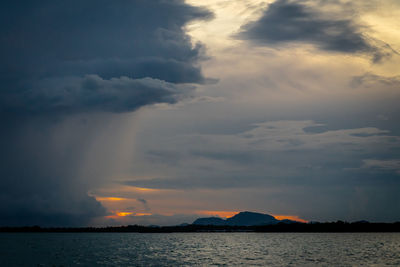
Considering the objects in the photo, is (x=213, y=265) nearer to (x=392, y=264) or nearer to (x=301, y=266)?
(x=301, y=266)

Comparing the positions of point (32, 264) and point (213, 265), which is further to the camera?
point (32, 264)

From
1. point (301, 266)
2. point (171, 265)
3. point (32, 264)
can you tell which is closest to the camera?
point (301, 266)

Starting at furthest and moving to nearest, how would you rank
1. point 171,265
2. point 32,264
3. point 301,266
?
1. point 32,264
2. point 171,265
3. point 301,266

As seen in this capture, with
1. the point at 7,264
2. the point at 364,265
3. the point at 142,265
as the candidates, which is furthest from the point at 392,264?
the point at 7,264

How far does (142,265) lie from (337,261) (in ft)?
139

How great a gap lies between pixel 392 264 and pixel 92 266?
61333 millimetres

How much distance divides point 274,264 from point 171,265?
847 inches

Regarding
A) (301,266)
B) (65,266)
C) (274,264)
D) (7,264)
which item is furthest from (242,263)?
(7,264)

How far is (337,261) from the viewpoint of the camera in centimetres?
8631

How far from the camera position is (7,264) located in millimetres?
89812

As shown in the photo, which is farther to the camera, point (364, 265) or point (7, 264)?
point (7, 264)

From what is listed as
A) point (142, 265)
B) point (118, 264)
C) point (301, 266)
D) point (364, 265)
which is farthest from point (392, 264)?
point (118, 264)

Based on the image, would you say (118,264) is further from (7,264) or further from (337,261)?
(337,261)

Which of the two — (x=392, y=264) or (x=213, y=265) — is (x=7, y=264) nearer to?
(x=213, y=265)
